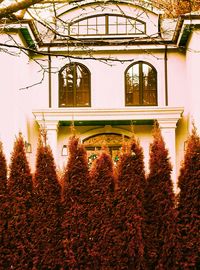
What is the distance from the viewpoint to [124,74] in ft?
71.5

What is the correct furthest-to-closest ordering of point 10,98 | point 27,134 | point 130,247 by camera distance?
point 27,134 → point 10,98 → point 130,247

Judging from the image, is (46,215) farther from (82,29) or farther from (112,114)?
(82,29)

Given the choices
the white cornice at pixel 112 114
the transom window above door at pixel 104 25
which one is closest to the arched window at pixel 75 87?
the white cornice at pixel 112 114

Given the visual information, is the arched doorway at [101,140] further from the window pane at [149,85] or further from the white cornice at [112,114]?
the window pane at [149,85]

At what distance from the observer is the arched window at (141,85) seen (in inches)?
853

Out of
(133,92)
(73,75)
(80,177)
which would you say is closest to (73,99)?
(73,75)

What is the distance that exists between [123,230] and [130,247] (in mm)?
303

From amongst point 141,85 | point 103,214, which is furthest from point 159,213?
point 141,85

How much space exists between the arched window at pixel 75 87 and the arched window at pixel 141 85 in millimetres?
1524

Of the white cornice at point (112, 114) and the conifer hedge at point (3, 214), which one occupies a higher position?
the white cornice at point (112, 114)

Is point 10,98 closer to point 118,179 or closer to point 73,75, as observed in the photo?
point 73,75

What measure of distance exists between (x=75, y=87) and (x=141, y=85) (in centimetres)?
246

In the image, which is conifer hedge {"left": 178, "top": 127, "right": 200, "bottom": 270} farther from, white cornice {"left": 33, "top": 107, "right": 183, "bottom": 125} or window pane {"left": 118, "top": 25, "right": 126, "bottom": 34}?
window pane {"left": 118, "top": 25, "right": 126, "bottom": 34}

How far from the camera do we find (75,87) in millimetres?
21781
